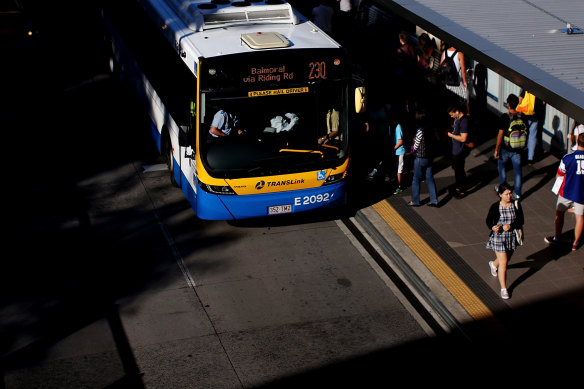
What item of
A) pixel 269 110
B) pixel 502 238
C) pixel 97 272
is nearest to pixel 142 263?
pixel 97 272

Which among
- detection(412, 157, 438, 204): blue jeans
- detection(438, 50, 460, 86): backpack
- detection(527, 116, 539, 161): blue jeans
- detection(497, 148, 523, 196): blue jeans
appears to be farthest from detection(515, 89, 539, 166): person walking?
detection(412, 157, 438, 204): blue jeans

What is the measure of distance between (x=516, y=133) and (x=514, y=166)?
705 mm

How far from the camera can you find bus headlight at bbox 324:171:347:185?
42.1ft

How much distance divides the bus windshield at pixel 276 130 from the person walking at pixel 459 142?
7.34ft

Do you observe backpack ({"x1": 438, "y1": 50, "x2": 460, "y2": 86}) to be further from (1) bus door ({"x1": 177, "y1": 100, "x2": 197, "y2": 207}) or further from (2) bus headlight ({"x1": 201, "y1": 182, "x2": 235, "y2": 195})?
(2) bus headlight ({"x1": 201, "y1": 182, "x2": 235, "y2": 195})

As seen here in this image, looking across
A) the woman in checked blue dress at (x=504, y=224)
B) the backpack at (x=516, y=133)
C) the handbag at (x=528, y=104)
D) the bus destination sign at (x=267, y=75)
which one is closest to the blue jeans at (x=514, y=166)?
the backpack at (x=516, y=133)

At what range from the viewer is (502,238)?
36.2ft

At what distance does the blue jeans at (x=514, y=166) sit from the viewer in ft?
45.6

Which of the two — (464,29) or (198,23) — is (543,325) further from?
(198,23)

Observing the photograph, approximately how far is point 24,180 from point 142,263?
3973mm

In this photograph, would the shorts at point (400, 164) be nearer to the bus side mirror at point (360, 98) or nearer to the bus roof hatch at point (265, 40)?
the bus side mirror at point (360, 98)

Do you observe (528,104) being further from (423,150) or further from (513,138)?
(423,150)

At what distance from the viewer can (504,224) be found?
1098 centimetres

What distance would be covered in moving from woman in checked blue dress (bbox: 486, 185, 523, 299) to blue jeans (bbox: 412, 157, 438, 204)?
9.00 feet
